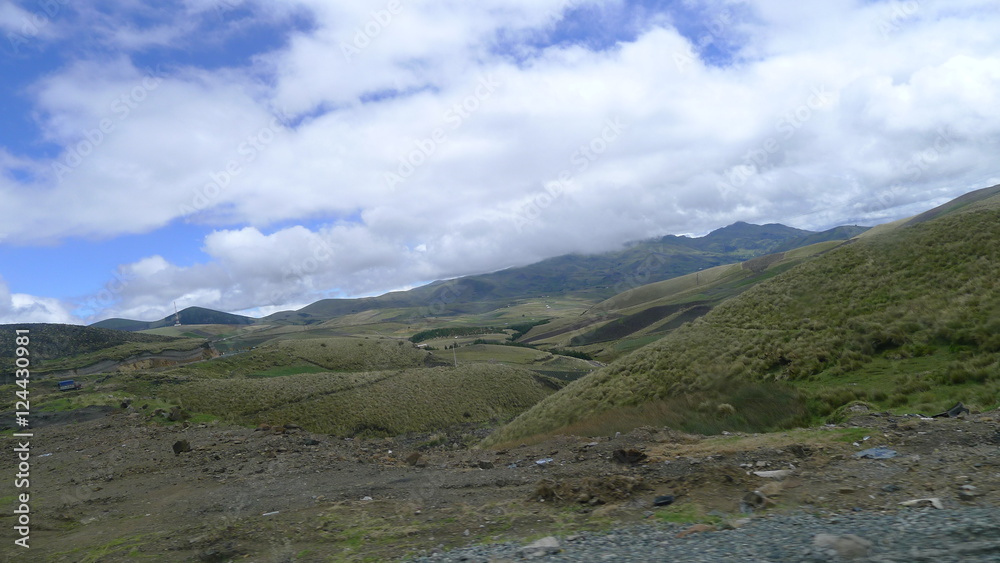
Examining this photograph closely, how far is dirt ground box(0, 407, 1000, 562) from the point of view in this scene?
24.8 feet

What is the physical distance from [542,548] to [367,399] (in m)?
42.5

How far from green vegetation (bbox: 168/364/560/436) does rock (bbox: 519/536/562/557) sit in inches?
1397

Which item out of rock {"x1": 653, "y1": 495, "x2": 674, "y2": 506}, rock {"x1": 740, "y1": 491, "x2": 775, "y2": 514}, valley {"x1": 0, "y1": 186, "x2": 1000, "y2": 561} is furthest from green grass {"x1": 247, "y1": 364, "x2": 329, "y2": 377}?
rock {"x1": 740, "y1": 491, "x2": 775, "y2": 514}

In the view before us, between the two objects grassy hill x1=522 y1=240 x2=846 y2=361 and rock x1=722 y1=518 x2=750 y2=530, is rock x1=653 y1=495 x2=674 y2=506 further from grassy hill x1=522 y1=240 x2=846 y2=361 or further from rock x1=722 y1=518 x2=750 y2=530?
grassy hill x1=522 y1=240 x2=846 y2=361

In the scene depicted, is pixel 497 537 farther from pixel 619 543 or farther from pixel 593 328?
pixel 593 328

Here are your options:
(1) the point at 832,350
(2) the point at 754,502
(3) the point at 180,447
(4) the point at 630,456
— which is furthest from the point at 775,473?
(3) the point at 180,447

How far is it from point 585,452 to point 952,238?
2222 cm

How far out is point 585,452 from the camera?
13.2 metres

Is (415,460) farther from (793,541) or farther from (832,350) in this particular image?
(832,350)

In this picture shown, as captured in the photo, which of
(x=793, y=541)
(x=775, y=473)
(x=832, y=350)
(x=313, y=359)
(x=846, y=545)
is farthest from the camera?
(x=313, y=359)

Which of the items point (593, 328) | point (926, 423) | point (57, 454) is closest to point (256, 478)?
point (57, 454)

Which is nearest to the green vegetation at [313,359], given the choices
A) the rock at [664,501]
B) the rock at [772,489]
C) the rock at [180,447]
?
the rock at [180,447]

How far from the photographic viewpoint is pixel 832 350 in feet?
57.7

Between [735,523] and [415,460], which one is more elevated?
[735,523]
